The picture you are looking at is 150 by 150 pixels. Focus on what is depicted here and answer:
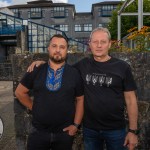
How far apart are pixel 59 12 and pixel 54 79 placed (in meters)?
72.7

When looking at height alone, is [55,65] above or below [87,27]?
below

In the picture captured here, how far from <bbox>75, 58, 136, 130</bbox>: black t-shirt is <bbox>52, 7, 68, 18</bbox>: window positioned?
71602 mm

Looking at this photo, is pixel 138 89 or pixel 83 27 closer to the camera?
pixel 138 89

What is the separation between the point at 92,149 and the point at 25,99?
3.49 feet

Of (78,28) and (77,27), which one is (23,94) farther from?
(77,27)

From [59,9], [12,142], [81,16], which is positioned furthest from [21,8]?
[12,142]

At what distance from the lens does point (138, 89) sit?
15.0 ft

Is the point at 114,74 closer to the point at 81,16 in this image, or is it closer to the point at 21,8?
the point at 81,16

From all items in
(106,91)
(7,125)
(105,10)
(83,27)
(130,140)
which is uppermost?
(105,10)

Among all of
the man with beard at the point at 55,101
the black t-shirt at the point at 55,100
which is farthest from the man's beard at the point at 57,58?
the black t-shirt at the point at 55,100

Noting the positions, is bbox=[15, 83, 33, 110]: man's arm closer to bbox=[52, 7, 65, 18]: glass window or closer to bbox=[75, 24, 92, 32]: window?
bbox=[75, 24, 92, 32]: window

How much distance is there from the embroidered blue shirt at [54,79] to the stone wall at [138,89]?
3.77 feet

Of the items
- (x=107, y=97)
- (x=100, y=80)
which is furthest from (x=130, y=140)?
(x=100, y=80)

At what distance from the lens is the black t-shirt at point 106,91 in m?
3.39
